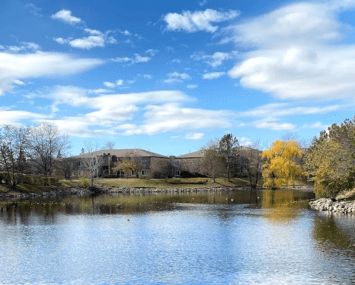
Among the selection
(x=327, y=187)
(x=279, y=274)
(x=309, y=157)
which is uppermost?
(x=309, y=157)

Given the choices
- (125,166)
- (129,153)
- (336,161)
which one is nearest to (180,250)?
(336,161)

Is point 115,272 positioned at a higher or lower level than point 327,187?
lower

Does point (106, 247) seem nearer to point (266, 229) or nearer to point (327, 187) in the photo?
point (266, 229)

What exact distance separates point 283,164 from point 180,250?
5485 centimetres

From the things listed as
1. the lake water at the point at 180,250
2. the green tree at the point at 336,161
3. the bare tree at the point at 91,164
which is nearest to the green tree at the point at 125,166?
the bare tree at the point at 91,164

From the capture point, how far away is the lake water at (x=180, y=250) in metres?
15.6

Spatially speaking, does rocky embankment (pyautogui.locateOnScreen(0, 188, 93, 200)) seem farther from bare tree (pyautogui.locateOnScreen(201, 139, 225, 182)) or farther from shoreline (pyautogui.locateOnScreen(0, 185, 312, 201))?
bare tree (pyautogui.locateOnScreen(201, 139, 225, 182))

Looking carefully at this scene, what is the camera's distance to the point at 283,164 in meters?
71.6

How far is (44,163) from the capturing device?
83000mm

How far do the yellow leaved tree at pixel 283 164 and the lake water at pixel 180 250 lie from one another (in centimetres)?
3983

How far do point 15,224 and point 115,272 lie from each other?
16.5 m

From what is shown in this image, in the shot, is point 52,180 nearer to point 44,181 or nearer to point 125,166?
point 44,181

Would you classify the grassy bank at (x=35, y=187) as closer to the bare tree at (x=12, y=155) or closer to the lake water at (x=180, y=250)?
the bare tree at (x=12, y=155)

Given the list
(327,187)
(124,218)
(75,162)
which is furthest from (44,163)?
(327,187)
